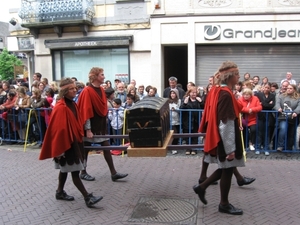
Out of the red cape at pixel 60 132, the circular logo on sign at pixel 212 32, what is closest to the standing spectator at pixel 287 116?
the red cape at pixel 60 132

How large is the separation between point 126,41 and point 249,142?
759 cm

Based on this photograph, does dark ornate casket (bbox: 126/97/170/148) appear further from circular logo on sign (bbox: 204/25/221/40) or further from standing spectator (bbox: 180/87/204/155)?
circular logo on sign (bbox: 204/25/221/40)

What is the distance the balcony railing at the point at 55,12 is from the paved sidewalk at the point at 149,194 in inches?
321

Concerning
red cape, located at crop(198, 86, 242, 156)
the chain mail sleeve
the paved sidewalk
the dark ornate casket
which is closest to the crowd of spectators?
the paved sidewalk

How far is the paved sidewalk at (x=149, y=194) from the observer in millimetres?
4465

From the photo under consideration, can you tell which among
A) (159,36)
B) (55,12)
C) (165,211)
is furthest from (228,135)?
(55,12)

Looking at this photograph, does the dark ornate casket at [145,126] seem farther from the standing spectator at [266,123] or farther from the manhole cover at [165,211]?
the standing spectator at [266,123]

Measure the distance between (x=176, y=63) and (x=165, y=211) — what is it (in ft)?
41.0

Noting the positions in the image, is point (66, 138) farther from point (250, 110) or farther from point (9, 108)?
point (9, 108)

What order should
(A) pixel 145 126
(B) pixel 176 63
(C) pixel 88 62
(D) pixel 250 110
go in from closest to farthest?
Answer: (A) pixel 145 126 < (D) pixel 250 110 < (C) pixel 88 62 < (B) pixel 176 63

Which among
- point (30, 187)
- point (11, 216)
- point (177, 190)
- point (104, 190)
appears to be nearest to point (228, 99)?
point (177, 190)

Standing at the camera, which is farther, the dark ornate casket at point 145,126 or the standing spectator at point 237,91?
the standing spectator at point 237,91

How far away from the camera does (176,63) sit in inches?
650

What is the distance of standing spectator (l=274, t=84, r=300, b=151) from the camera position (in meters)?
7.44
